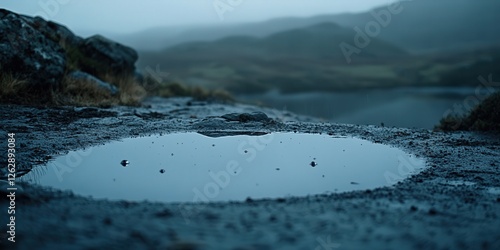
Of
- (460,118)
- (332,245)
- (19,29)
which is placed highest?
(19,29)

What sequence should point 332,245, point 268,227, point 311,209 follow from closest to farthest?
1. point 332,245
2. point 268,227
3. point 311,209

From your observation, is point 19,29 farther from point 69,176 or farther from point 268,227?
point 268,227

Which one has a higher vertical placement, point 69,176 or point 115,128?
point 115,128

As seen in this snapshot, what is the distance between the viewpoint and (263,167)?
4809 millimetres

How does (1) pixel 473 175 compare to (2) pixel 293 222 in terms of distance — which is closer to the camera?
(2) pixel 293 222

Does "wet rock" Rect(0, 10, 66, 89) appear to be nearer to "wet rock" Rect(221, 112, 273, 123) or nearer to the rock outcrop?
the rock outcrop

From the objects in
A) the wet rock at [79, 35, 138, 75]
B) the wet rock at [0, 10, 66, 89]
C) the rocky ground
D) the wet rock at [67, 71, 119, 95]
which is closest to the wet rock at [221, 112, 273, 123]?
the rocky ground

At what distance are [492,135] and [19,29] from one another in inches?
406

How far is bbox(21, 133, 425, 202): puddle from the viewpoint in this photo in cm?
389

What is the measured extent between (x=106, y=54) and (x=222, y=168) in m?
11.5

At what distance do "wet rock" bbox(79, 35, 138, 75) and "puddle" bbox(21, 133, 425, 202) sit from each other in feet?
29.0

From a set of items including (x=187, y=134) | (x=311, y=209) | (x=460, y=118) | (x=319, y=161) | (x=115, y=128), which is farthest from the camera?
(x=460, y=118)

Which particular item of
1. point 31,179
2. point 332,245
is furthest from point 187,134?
point 332,245

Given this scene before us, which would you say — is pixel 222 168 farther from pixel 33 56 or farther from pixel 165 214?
pixel 33 56
